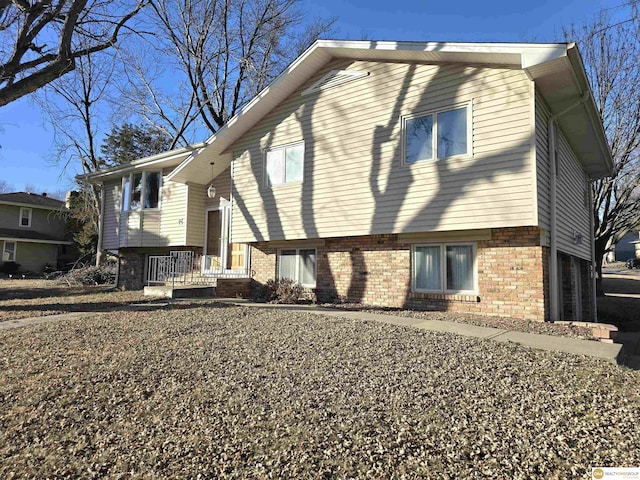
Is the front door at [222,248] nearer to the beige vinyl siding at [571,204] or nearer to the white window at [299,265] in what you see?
the white window at [299,265]

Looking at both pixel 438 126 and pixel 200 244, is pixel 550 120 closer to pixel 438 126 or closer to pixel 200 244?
pixel 438 126

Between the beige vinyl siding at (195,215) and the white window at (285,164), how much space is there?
412 cm

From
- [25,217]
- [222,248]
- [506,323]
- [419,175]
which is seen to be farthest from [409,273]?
[25,217]

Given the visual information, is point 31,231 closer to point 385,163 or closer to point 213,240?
point 213,240

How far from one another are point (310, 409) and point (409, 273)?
6.65 metres

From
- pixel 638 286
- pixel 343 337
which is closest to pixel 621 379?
pixel 343 337

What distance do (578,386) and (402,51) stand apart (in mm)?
7848

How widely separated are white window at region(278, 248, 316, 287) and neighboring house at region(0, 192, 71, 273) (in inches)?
959

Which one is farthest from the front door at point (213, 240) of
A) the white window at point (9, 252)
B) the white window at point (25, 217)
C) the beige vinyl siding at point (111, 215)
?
the white window at point (25, 217)

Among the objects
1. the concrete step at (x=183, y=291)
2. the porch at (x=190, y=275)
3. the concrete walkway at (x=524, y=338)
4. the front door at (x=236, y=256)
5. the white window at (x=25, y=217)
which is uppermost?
the white window at (x=25, y=217)

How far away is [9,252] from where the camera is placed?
29.0 m

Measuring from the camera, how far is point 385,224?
980cm

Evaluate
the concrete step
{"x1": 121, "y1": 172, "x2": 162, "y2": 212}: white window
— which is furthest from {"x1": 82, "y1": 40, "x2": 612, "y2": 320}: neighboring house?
{"x1": 121, "y1": 172, "x2": 162, "y2": 212}: white window

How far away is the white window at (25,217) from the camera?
3031 centimetres
